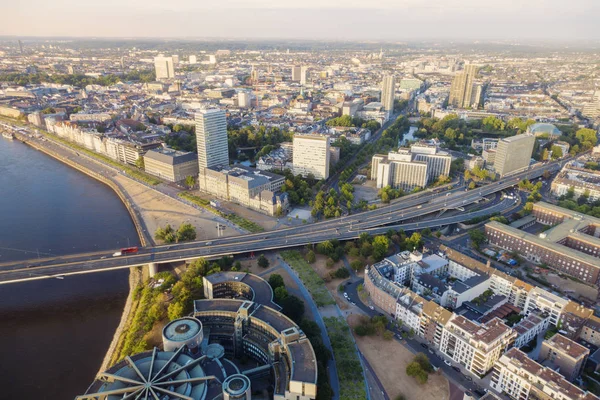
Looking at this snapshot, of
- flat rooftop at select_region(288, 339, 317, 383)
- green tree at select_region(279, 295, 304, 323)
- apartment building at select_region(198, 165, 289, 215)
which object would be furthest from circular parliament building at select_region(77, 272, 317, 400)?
apartment building at select_region(198, 165, 289, 215)

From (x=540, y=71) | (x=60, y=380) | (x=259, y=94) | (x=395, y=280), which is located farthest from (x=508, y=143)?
(x=540, y=71)

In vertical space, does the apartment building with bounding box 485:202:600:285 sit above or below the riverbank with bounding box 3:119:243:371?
above

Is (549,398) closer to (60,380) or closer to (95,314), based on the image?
(60,380)

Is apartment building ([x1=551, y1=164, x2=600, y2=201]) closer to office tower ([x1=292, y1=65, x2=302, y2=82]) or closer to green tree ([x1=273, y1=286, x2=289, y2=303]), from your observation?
green tree ([x1=273, y1=286, x2=289, y2=303])

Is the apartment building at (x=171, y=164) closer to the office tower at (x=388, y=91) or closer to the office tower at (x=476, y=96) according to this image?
the office tower at (x=388, y=91)

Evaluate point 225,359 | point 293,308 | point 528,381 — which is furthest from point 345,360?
point 528,381

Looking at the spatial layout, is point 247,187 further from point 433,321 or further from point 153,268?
point 433,321
